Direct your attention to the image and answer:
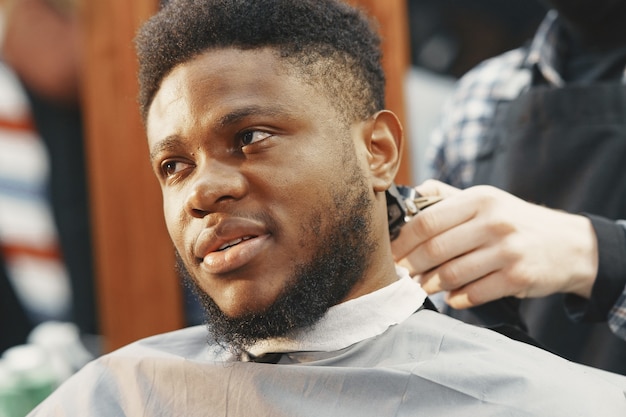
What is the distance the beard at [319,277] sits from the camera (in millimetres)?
1161

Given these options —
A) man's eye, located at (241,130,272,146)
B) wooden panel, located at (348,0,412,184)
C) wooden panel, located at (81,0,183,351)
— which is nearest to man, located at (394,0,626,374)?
man's eye, located at (241,130,272,146)

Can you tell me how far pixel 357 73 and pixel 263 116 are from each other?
0.23 metres

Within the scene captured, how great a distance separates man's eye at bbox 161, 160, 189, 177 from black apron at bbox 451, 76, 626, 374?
0.84m

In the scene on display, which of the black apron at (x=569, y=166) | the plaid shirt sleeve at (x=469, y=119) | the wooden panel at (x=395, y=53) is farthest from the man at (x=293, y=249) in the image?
the wooden panel at (x=395, y=53)

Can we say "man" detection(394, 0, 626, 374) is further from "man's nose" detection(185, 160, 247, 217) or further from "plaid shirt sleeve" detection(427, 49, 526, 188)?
"man's nose" detection(185, 160, 247, 217)

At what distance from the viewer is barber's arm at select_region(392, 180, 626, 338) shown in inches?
53.8

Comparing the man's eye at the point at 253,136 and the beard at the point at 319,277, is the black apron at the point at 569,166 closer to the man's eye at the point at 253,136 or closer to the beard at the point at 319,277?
the beard at the point at 319,277

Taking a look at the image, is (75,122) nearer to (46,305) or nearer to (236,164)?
(46,305)

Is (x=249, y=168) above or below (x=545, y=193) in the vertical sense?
above

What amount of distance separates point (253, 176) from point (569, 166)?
865mm

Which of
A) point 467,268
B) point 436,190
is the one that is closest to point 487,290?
point 467,268

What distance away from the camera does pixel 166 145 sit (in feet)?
4.00

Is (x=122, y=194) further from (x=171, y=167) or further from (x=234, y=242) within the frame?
(x=234, y=242)

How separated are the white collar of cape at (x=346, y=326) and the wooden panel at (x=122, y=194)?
168 cm
